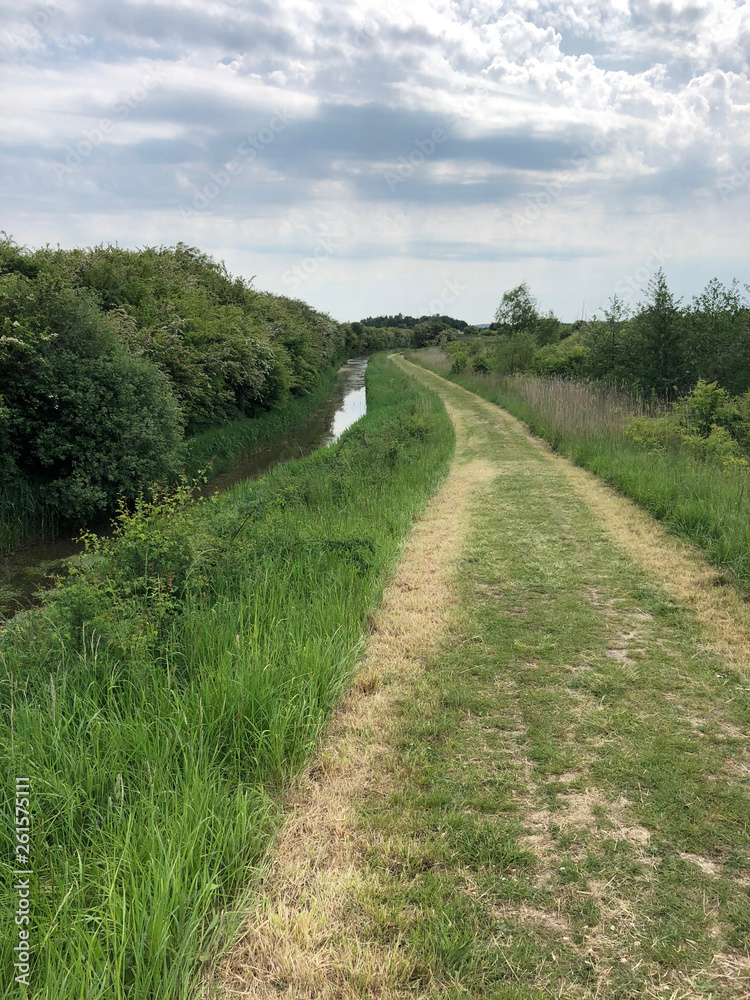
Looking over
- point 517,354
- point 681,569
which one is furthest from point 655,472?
point 517,354

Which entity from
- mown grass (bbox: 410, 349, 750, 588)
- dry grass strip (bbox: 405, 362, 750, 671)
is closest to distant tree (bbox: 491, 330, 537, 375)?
mown grass (bbox: 410, 349, 750, 588)

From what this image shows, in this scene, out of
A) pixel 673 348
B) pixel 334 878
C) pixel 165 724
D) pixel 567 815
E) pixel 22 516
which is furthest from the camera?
pixel 673 348

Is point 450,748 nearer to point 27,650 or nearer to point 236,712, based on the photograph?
point 236,712

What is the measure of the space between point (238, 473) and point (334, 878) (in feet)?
52.5

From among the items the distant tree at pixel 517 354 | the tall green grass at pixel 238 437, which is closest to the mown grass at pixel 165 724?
the tall green grass at pixel 238 437

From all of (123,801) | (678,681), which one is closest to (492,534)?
(678,681)

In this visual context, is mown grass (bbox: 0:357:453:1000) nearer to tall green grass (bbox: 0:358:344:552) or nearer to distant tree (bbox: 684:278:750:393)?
tall green grass (bbox: 0:358:344:552)

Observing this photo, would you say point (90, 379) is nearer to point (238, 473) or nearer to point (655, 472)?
point (238, 473)

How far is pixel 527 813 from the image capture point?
3045 millimetres

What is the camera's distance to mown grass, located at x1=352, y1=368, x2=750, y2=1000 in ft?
7.50

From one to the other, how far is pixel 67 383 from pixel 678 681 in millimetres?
11197

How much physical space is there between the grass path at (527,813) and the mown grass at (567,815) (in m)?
0.01

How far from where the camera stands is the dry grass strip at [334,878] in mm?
2227

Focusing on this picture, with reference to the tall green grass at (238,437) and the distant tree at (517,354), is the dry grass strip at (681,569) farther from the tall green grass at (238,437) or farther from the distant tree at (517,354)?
the distant tree at (517,354)
